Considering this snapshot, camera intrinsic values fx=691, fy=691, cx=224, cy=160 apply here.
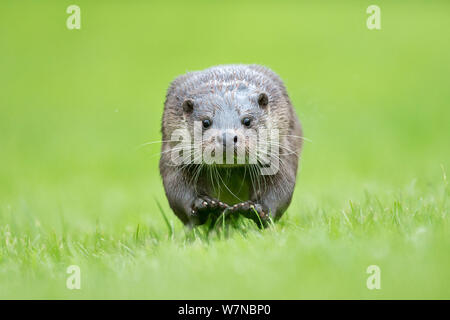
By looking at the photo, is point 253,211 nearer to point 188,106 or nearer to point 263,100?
point 263,100

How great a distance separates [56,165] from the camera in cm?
1725

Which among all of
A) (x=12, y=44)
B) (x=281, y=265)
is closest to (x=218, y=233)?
(x=281, y=265)

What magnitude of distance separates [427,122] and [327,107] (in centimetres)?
251

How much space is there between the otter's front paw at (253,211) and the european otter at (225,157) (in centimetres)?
1

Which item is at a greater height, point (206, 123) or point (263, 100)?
point (263, 100)

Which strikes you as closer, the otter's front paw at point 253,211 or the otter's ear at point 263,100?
the otter's front paw at point 253,211

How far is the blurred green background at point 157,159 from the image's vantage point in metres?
6.14

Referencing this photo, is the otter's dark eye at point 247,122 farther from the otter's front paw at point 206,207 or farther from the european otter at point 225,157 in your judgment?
the otter's front paw at point 206,207

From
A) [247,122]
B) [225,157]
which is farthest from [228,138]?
[247,122]

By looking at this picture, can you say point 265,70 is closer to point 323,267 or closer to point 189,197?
point 189,197

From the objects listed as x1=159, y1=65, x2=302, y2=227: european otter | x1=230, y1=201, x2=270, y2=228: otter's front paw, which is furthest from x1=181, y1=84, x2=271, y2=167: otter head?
x1=230, y1=201, x2=270, y2=228: otter's front paw

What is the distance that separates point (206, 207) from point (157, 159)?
992cm

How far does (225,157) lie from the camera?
24.4 ft

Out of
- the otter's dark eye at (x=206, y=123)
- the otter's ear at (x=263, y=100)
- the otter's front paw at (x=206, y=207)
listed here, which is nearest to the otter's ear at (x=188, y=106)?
the otter's dark eye at (x=206, y=123)
